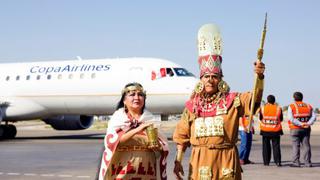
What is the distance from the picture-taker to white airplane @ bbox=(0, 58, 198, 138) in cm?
2256

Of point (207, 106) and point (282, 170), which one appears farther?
point (282, 170)

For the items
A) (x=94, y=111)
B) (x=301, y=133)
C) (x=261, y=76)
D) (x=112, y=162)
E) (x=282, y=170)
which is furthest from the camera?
(x=94, y=111)

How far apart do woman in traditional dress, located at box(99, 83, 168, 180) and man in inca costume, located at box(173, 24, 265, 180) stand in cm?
23

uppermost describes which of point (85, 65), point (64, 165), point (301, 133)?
point (85, 65)

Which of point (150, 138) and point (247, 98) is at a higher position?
point (247, 98)

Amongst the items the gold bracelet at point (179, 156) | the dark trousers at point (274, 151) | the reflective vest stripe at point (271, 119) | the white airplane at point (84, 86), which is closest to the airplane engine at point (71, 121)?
the white airplane at point (84, 86)

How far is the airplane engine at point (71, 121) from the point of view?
27.9 m

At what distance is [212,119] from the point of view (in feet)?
18.7

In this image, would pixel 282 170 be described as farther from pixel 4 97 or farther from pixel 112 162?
pixel 4 97

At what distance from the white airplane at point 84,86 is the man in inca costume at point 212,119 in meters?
16.0

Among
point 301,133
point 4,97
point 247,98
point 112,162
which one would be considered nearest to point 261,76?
point 247,98

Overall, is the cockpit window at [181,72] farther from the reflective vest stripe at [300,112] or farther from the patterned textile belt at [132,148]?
the patterned textile belt at [132,148]

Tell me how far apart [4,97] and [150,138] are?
837 inches

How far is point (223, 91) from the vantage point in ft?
18.9
